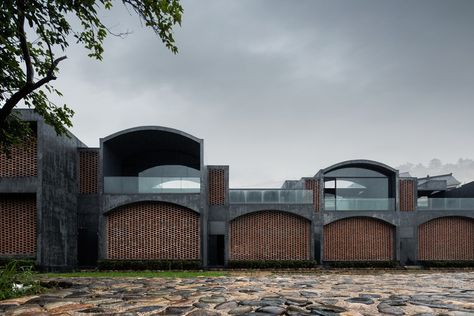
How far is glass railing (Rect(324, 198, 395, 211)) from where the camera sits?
946 inches

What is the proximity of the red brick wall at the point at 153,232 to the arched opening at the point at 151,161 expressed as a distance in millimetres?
1042

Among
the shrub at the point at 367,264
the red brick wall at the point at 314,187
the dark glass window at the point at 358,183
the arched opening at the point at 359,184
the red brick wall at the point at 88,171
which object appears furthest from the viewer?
the dark glass window at the point at 358,183

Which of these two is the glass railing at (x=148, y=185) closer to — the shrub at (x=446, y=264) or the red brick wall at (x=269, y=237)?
the red brick wall at (x=269, y=237)

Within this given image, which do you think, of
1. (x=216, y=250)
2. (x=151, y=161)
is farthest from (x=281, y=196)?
(x=151, y=161)

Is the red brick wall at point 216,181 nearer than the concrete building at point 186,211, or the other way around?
the concrete building at point 186,211

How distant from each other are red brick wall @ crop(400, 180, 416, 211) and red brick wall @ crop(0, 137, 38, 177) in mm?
20968

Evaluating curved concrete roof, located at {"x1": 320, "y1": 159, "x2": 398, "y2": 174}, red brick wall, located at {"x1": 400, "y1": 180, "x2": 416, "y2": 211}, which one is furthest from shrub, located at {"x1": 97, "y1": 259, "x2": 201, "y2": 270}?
red brick wall, located at {"x1": 400, "y1": 180, "x2": 416, "y2": 211}

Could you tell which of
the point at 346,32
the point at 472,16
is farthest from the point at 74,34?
the point at 472,16

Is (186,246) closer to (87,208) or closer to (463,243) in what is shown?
(87,208)

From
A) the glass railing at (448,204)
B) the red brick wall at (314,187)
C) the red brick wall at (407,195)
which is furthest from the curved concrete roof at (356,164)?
the glass railing at (448,204)

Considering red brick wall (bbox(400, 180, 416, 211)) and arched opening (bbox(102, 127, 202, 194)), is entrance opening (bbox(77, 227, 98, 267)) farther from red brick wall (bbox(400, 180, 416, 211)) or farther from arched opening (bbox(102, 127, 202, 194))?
red brick wall (bbox(400, 180, 416, 211))

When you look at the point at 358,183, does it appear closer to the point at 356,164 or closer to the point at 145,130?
the point at 356,164

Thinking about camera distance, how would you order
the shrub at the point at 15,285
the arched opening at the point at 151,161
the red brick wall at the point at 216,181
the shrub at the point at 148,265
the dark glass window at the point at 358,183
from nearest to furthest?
the shrub at the point at 15,285 → the shrub at the point at 148,265 → the arched opening at the point at 151,161 → the red brick wall at the point at 216,181 → the dark glass window at the point at 358,183

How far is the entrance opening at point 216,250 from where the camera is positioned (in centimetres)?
2428
